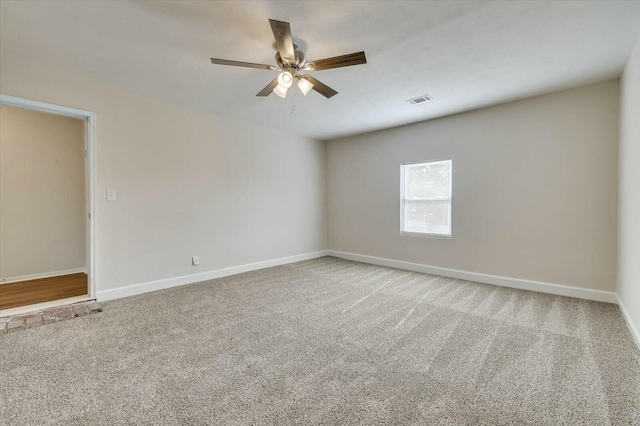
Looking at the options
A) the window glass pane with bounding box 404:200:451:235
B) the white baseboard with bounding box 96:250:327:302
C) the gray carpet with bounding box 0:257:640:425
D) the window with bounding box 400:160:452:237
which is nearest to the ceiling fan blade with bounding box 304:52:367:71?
the gray carpet with bounding box 0:257:640:425

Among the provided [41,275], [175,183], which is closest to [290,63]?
[175,183]

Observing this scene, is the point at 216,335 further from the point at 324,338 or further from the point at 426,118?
the point at 426,118

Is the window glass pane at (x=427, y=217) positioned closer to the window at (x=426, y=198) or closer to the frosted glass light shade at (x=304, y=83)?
the window at (x=426, y=198)

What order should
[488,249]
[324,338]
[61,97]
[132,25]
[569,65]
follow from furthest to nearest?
[488,249] < [61,97] < [569,65] < [324,338] < [132,25]

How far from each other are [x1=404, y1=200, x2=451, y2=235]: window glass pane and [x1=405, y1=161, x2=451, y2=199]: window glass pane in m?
0.14

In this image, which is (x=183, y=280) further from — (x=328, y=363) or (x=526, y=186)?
(x=526, y=186)

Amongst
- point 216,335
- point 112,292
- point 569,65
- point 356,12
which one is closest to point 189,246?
point 112,292

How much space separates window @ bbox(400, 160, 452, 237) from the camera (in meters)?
4.46

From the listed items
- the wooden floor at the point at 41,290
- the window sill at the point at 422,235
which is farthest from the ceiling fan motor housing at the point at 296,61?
the wooden floor at the point at 41,290

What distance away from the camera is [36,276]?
4.32 metres

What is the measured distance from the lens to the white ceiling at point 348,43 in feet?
6.55

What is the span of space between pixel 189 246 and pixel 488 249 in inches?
171

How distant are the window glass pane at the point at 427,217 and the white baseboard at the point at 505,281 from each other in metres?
0.60

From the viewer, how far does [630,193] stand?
99.6 inches
